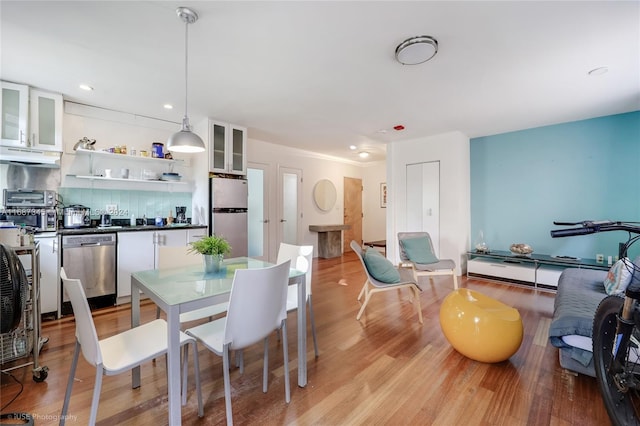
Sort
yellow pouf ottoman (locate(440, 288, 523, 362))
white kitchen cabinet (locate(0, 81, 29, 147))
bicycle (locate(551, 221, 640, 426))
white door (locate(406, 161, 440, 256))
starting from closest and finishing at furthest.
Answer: bicycle (locate(551, 221, 640, 426)), yellow pouf ottoman (locate(440, 288, 523, 362)), white kitchen cabinet (locate(0, 81, 29, 147)), white door (locate(406, 161, 440, 256))

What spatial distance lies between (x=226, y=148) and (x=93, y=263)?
2.19 meters

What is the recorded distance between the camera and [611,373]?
1453 millimetres

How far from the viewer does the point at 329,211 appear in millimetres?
6887

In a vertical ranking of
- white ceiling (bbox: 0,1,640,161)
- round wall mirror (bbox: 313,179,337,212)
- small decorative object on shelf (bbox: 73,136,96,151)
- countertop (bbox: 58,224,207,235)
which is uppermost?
white ceiling (bbox: 0,1,640,161)

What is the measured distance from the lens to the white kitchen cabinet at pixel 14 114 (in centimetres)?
280

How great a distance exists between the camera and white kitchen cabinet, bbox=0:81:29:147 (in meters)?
2.80

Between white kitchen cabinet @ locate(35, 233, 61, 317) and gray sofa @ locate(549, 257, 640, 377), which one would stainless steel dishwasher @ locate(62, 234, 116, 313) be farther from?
gray sofa @ locate(549, 257, 640, 377)

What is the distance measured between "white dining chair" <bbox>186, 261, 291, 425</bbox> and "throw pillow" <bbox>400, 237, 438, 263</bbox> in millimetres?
2761

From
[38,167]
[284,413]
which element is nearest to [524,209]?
[284,413]

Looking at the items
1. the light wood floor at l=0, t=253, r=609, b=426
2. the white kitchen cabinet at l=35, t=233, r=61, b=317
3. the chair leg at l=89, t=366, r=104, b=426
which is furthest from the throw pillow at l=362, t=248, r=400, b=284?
the white kitchen cabinet at l=35, t=233, r=61, b=317

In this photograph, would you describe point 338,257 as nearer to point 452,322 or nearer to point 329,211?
point 329,211

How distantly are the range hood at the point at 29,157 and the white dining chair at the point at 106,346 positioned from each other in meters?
2.49

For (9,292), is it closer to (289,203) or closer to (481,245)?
(289,203)

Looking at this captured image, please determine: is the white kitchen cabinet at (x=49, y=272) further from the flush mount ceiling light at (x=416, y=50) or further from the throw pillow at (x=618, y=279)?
the throw pillow at (x=618, y=279)
